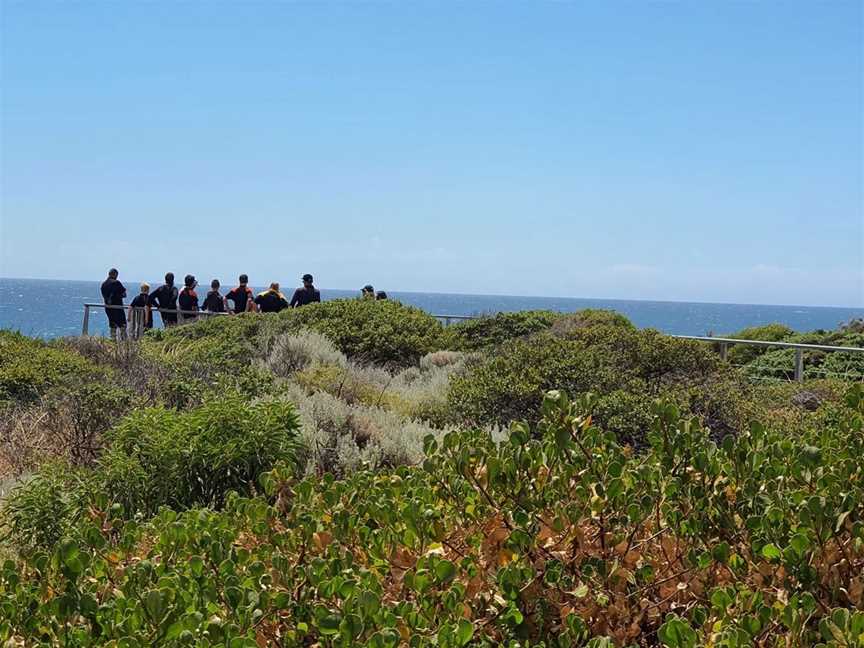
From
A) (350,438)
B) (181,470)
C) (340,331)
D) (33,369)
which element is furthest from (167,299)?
(181,470)

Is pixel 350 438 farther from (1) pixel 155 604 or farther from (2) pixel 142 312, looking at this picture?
(2) pixel 142 312

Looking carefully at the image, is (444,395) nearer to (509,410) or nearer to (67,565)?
(509,410)

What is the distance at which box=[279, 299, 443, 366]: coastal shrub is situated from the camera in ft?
48.1

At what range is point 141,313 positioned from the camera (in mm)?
20891

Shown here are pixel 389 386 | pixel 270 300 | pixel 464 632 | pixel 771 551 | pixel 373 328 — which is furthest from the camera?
pixel 270 300

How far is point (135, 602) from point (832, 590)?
1.88 meters

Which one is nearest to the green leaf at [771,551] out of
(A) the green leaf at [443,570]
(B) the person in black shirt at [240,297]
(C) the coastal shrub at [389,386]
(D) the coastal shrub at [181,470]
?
(A) the green leaf at [443,570]

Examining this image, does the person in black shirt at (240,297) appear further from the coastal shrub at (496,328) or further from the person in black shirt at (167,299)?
the coastal shrub at (496,328)

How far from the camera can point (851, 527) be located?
278 cm

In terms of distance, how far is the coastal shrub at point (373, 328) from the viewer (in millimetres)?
14672

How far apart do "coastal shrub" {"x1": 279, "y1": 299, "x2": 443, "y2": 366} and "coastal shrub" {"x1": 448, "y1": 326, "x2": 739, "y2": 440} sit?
3.72m

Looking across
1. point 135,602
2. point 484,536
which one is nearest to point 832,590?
point 484,536

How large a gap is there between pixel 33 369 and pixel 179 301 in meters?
9.04

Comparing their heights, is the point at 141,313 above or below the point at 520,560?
above
